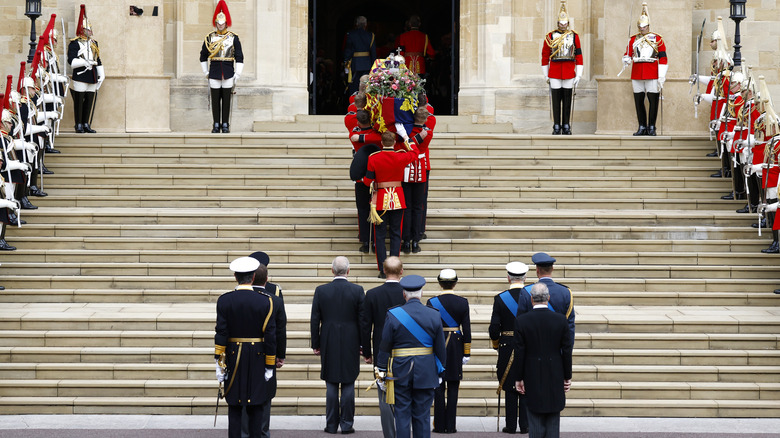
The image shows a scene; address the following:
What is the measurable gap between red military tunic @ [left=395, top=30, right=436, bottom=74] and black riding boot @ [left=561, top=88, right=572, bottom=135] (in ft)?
14.1

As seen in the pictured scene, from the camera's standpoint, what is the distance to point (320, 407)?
10.9 metres

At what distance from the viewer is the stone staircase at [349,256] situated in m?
11.2

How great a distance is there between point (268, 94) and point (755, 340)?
10.6 metres

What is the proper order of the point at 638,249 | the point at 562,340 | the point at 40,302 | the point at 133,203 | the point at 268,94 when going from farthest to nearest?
the point at 268,94, the point at 133,203, the point at 638,249, the point at 40,302, the point at 562,340

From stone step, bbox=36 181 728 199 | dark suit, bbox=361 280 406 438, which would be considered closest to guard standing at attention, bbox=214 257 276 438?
dark suit, bbox=361 280 406 438

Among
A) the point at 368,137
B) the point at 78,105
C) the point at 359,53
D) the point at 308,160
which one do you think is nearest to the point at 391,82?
the point at 368,137

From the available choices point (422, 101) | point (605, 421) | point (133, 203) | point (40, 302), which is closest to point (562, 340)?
point (605, 421)

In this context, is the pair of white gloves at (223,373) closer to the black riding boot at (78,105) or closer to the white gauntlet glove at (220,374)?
the white gauntlet glove at (220,374)

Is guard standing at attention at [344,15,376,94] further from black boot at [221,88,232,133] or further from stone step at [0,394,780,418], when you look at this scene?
stone step at [0,394,780,418]

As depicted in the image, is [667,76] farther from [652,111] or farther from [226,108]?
[226,108]

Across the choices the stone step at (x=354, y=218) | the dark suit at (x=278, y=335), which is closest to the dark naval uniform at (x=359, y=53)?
the stone step at (x=354, y=218)

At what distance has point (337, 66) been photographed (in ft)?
94.7

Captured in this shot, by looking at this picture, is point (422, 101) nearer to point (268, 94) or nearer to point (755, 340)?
point (755, 340)

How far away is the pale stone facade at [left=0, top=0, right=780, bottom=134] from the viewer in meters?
19.2
